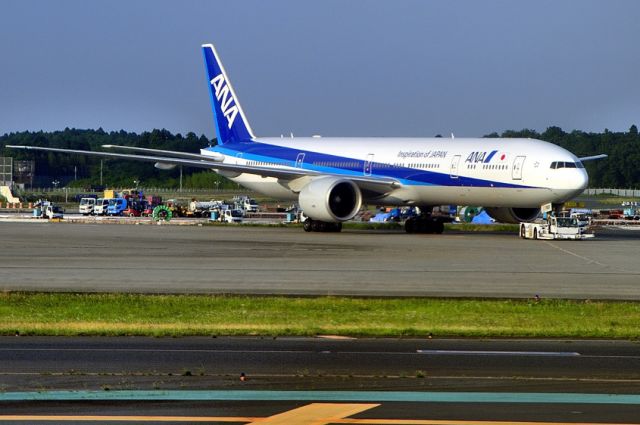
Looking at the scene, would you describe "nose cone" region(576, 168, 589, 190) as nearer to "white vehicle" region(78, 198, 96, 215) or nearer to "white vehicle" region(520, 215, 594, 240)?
"white vehicle" region(520, 215, 594, 240)

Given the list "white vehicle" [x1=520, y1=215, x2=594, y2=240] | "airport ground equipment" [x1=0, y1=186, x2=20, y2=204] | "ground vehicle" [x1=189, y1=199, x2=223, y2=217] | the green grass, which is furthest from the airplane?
"airport ground equipment" [x1=0, y1=186, x2=20, y2=204]

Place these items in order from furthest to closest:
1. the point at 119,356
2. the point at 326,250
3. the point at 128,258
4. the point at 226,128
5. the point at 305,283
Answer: the point at 226,128
the point at 326,250
the point at 128,258
the point at 305,283
the point at 119,356

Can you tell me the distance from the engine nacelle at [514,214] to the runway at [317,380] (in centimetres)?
3383

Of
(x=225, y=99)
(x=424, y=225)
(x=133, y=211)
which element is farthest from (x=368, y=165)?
(x=133, y=211)

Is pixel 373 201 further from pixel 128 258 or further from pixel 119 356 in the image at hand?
pixel 119 356

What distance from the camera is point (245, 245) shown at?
41562 millimetres

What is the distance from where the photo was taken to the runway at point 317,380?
1219 cm

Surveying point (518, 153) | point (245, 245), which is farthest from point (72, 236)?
point (518, 153)

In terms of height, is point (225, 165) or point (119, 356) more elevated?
point (225, 165)

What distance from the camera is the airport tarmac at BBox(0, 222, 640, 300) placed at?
88.1 feet

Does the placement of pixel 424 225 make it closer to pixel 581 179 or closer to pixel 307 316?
pixel 581 179

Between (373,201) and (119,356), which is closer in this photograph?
(119,356)

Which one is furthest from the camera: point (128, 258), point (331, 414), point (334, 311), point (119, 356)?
point (128, 258)

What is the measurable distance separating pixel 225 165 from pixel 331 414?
139 feet
